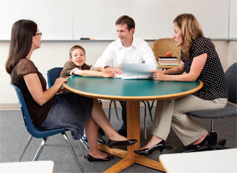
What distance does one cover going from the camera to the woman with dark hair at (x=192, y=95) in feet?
7.52

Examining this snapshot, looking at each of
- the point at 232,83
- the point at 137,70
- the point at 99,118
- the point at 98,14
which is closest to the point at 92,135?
the point at 99,118

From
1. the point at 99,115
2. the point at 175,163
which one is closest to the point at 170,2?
the point at 99,115

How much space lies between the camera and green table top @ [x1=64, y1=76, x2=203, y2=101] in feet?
6.00

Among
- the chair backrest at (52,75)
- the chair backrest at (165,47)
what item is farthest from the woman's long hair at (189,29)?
the chair backrest at (165,47)

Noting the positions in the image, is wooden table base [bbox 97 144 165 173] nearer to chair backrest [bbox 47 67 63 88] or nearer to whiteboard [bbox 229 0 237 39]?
chair backrest [bbox 47 67 63 88]

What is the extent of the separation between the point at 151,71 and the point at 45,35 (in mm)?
2328

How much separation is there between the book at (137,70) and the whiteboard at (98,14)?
1.86 metres

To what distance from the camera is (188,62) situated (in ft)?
8.21

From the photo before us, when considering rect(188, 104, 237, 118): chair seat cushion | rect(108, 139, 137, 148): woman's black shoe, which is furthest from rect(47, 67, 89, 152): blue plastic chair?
rect(188, 104, 237, 118): chair seat cushion

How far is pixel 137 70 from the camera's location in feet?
7.55

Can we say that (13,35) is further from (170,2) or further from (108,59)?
(170,2)

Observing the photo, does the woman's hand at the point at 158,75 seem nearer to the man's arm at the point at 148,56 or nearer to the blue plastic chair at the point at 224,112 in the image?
the blue plastic chair at the point at 224,112

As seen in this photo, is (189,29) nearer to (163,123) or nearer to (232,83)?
Result: (232,83)

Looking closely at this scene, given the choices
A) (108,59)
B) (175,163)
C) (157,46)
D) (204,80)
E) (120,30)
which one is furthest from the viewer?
(157,46)
